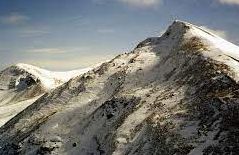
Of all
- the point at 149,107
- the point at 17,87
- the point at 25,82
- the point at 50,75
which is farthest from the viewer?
the point at 50,75

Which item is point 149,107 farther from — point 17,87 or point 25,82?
point 17,87

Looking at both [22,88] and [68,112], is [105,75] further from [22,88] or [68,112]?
[22,88]

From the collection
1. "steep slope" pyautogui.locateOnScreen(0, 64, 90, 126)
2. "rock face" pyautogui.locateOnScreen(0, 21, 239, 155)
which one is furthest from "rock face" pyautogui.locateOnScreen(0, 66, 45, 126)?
"rock face" pyautogui.locateOnScreen(0, 21, 239, 155)

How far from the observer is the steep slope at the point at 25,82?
104 m

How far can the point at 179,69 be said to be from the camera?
41000 mm

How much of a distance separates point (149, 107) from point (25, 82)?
8114 centimetres

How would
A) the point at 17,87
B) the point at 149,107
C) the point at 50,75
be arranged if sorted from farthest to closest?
1. the point at 50,75
2. the point at 17,87
3. the point at 149,107

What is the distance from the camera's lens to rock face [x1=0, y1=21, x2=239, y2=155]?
90.9ft

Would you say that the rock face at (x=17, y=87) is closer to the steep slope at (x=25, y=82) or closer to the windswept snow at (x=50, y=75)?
the steep slope at (x=25, y=82)

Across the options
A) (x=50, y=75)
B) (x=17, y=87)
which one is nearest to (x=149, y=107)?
(x=17, y=87)

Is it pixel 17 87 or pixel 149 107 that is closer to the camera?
pixel 149 107

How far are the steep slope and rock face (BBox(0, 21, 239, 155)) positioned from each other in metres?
46.7

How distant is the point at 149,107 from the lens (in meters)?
36.7

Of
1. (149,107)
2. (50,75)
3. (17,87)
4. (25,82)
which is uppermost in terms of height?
(50,75)
